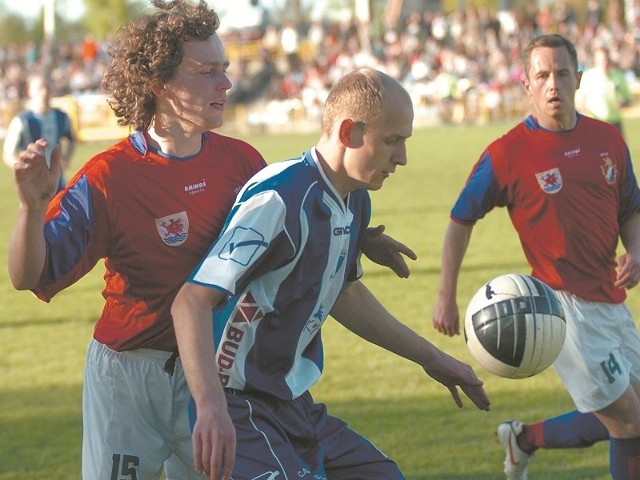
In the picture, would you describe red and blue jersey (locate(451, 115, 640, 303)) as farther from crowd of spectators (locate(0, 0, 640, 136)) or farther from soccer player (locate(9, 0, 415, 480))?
crowd of spectators (locate(0, 0, 640, 136))

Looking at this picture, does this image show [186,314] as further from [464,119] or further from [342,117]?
[464,119]

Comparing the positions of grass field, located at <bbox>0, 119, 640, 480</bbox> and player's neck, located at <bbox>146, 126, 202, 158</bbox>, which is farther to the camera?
grass field, located at <bbox>0, 119, 640, 480</bbox>

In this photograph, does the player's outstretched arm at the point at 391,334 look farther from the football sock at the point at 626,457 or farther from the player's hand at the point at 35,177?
the football sock at the point at 626,457

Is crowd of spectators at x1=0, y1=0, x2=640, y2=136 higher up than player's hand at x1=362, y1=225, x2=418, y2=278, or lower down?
lower down

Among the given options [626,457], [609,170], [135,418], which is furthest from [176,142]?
[626,457]

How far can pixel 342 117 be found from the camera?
3.27m

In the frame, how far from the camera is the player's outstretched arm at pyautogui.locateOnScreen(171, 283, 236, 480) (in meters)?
2.82

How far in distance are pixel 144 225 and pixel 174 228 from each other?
0.09 meters

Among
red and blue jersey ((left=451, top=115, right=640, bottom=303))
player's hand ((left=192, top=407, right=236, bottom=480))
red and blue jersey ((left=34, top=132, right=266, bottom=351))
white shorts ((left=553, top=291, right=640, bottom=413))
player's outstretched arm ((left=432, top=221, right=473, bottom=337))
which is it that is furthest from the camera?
player's outstretched arm ((left=432, top=221, right=473, bottom=337))

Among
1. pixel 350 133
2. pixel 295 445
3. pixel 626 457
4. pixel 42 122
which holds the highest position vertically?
pixel 350 133

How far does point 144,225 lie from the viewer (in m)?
3.63

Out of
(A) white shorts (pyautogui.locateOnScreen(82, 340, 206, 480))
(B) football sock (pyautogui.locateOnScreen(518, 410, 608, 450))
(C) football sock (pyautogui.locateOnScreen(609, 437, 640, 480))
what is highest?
(A) white shorts (pyautogui.locateOnScreen(82, 340, 206, 480))

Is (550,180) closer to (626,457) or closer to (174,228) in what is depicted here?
(626,457)

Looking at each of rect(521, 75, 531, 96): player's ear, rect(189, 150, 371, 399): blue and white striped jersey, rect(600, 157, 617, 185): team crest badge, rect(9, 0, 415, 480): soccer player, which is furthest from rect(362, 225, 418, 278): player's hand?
rect(521, 75, 531, 96): player's ear
